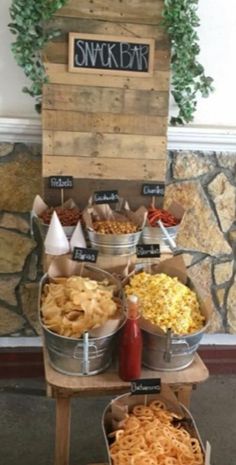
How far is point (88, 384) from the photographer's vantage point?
157cm

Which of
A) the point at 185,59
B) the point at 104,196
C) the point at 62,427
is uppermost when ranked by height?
the point at 185,59

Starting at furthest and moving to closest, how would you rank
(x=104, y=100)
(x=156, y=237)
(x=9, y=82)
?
(x=9, y=82) → (x=104, y=100) → (x=156, y=237)

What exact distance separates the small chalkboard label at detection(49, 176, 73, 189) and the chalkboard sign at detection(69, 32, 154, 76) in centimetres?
43

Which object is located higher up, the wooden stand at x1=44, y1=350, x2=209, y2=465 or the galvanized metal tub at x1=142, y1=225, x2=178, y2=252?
the galvanized metal tub at x1=142, y1=225, x2=178, y2=252

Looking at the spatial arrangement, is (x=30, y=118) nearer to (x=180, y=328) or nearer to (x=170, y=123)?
(x=170, y=123)

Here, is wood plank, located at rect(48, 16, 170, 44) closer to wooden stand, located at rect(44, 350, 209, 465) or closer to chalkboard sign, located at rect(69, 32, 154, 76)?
chalkboard sign, located at rect(69, 32, 154, 76)

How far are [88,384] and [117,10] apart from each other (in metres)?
1.44

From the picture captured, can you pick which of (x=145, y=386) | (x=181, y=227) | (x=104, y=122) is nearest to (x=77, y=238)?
(x=104, y=122)

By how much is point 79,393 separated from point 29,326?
1087 mm

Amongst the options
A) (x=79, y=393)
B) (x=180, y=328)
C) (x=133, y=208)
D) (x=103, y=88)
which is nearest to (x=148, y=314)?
(x=180, y=328)

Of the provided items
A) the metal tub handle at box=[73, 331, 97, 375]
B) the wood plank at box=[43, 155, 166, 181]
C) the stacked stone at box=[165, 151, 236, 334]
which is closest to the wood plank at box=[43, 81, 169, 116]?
the wood plank at box=[43, 155, 166, 181]

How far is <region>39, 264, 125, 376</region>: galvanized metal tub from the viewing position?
1531 mm

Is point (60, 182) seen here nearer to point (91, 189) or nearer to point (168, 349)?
point (91, 189)

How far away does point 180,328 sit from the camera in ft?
5.33
